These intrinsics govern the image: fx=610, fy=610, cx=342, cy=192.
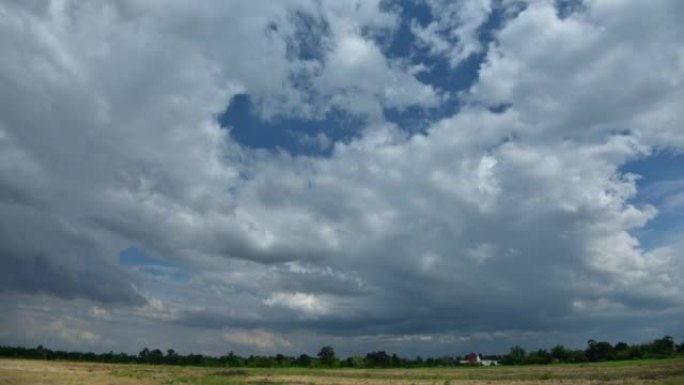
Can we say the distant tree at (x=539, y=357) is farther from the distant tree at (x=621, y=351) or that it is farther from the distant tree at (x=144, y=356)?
the distant tree at (x=144, y=356)

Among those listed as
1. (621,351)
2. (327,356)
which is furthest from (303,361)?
(621,351)

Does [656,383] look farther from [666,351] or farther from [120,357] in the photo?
[120,357]

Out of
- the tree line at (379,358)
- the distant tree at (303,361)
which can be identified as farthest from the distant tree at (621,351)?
the distant tree at (303,361)

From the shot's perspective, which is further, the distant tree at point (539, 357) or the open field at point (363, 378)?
the distant tree at point (539, 357)

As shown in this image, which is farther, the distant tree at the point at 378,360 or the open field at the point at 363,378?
the distant tree at the point at 378,360

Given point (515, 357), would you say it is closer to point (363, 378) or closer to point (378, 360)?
point (378, 360)

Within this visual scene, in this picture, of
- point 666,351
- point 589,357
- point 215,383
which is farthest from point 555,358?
point 215,383

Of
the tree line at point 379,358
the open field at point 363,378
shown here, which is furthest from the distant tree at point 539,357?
the open field at point 363,378

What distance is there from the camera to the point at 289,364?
149 m

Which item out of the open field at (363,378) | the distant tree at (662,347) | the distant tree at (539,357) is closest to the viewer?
the open field at (363,378)

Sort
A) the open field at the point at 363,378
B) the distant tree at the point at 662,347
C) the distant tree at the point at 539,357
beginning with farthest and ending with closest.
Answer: the distant tree at the point at 539,357 → the distant tree at the point at 662,347 → the open field at the point at 363,378

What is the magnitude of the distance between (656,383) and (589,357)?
361ft

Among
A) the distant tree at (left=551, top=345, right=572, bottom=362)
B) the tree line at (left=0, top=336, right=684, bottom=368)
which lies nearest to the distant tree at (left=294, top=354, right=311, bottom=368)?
the tree line at (left=0, top=336, right=684, bottom=368)

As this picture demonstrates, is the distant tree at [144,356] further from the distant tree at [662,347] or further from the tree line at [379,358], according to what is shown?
the distant tree at [662,347]
